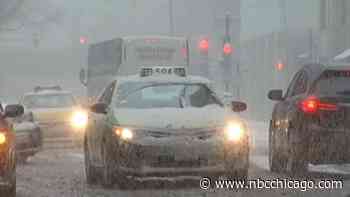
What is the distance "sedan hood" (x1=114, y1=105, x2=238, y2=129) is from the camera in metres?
12.8

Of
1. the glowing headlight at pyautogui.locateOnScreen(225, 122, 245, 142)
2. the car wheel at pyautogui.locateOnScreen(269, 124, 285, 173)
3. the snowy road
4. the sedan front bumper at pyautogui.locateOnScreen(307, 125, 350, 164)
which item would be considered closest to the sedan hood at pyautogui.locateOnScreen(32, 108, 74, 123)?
the snowy road

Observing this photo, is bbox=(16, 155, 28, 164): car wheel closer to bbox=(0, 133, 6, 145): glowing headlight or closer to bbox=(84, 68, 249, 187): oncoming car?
bbox=(84, 68, 249, 187): oncoming car

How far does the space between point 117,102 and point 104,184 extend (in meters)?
1.27

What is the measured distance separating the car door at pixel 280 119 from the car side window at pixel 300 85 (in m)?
0.15

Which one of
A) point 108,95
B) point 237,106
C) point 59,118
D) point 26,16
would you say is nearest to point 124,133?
point 108,95

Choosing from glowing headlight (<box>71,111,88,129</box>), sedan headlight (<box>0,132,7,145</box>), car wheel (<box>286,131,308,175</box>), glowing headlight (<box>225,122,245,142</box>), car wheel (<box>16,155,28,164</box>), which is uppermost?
sedan headlight (<box>0,132,7,145</box>)

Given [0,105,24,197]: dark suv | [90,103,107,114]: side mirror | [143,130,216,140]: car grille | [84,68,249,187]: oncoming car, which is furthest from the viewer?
[90,103,107,114]: side mirror

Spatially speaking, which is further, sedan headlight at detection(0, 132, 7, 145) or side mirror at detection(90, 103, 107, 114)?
side mirror at detection(90, 103, 107, 114)

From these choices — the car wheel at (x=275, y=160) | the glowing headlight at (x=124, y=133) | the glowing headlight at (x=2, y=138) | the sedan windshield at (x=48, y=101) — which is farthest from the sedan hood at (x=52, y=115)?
the glowing headlight at (x=2, y=138)

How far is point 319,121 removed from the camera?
14.2 meters

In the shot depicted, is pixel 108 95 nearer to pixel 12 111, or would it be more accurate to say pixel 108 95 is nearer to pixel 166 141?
pixel 12 111

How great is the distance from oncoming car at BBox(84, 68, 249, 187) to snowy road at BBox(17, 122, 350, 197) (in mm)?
274

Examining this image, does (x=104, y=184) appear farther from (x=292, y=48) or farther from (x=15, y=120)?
(x=292, y=48)

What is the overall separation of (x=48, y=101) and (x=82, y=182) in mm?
8948
